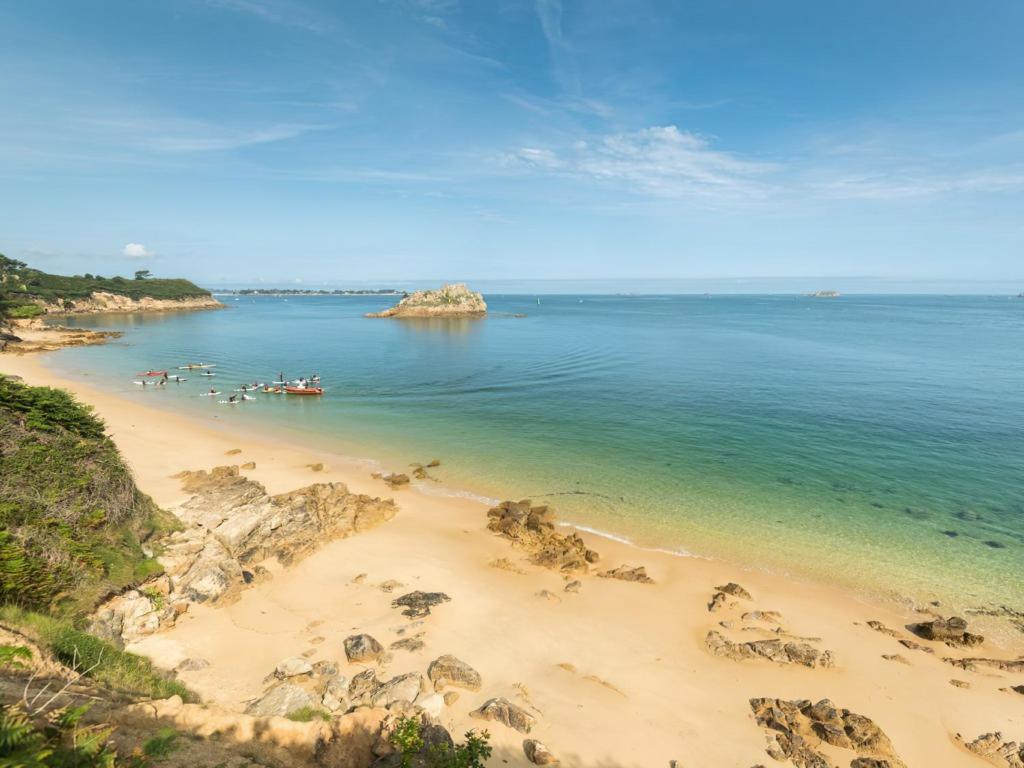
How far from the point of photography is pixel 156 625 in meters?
14.6

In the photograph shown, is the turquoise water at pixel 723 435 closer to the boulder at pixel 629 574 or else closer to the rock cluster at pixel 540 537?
the rock cluster at pixel 540 537

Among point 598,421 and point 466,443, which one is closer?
point 466,443

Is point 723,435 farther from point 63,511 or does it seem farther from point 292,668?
point 63,511

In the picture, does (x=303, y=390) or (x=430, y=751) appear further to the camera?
(x=303, y=390)

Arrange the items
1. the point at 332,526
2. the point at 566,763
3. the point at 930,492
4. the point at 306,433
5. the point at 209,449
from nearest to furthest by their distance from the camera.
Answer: the point at 566,763 → the point at 332,526 → the point at 930,492 → the point at 209,449 → the point at 306,433

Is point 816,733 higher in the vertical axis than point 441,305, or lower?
lower

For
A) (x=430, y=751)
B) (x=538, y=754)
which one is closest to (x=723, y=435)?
(x=538, y=754)

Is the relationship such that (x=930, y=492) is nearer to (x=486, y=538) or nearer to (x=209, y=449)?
(x=486, y=538)

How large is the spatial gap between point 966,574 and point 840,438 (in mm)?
16266

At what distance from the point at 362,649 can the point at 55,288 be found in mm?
193401

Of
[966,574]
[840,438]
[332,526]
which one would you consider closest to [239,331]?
[332,526]

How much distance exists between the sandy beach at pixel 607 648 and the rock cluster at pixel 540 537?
1.90ft

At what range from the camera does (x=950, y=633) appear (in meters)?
16.2

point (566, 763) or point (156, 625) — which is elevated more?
point (156, 625)
